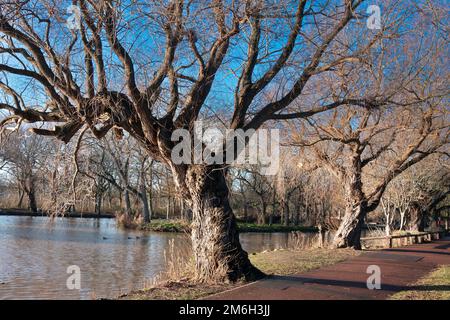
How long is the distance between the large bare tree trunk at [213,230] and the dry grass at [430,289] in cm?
327

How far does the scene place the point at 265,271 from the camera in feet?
40.7

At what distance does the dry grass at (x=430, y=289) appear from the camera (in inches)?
364

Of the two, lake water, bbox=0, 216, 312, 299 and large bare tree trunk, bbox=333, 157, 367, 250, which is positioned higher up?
large bare tree trunk, bbox=333, 157, 367, 250

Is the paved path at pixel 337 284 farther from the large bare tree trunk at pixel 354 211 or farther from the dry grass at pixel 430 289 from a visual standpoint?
the large bare tree trunk at pixel 354 211

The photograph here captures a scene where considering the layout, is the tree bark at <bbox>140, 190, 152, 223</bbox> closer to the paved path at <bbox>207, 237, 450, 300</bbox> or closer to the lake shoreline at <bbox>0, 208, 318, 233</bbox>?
the lake shoreline at <bbox>0, 208, 318, 233</bbox>

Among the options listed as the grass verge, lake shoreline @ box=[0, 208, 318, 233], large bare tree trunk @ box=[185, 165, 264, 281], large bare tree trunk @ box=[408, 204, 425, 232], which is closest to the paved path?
the grass verge

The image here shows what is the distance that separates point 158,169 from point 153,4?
4285cm

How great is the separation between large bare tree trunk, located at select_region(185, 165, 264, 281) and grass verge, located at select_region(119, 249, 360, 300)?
1.47 feet

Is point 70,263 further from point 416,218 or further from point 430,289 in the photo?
point 416,218

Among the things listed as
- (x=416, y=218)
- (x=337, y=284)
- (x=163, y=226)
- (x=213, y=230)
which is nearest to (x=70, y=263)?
(x=213, y=230)

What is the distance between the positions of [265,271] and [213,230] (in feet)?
8.62

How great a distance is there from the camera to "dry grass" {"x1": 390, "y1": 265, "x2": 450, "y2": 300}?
9258 mm
